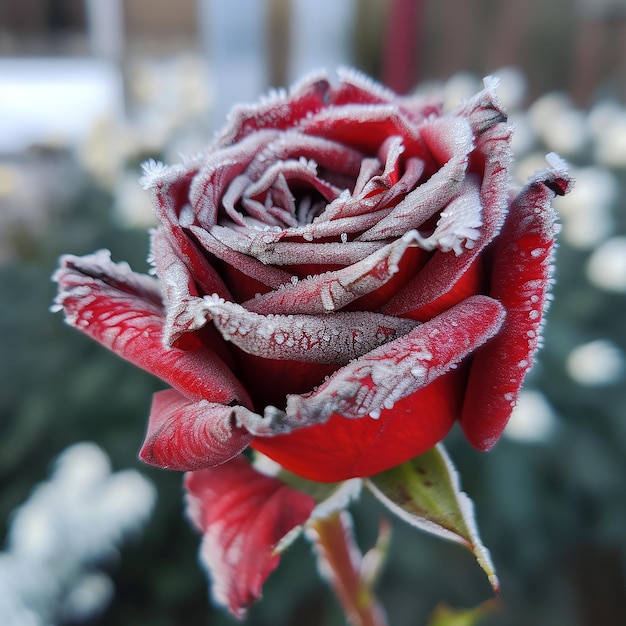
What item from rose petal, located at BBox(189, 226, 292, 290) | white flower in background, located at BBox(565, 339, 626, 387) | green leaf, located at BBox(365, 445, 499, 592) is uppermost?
rose petal, located at BBox(189, 226, 292, 290)

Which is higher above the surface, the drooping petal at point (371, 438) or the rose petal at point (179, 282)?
the rose petal at point (179, 282)

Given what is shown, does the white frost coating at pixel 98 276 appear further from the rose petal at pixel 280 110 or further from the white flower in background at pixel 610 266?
the white flower in background at pixel 610 266

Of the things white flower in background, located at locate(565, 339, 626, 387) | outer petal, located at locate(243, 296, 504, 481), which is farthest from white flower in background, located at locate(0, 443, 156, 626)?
white flower in background, located at locate(565, 339, 626, 387)

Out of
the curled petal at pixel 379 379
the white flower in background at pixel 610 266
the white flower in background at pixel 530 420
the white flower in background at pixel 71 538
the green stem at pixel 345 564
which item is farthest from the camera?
the white flower in background at pixel 610 266

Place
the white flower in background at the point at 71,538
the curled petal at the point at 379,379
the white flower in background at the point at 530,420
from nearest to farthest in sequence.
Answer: the curled petal at the point at 379,379
the white flower in background at the point at 71,538
the white flower in background at the point at 530,420

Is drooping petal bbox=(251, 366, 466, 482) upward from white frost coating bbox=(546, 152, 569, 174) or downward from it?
downward

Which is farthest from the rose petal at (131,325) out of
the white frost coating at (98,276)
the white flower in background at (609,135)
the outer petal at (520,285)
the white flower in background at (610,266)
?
the white flower in background at (609,135)

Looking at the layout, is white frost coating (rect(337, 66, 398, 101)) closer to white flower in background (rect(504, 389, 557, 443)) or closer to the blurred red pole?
white flower in background (rect(504, 389, 557, 443))

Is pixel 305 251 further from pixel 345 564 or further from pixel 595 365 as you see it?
pixel 595 365
